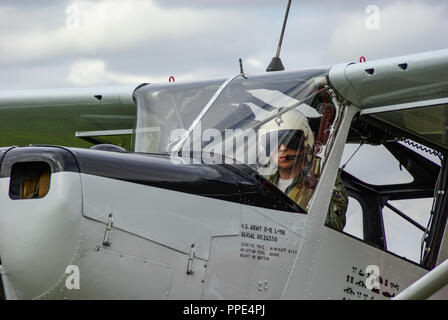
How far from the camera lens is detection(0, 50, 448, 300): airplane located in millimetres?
3986

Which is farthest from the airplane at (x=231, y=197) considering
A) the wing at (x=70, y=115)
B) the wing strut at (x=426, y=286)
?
the wing at (x=70, y=115)

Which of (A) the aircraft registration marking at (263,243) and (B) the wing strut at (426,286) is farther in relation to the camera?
(A) the aircraft registration marking at (263,243)

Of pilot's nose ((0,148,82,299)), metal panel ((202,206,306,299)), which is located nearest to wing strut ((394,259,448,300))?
metal panel ((202,206,306,299))

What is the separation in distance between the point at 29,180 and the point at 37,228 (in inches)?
12.3

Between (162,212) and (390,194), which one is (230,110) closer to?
(162,212)

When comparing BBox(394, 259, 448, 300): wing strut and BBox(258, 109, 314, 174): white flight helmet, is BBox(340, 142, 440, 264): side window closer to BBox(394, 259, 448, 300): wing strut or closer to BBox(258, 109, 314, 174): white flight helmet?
BBox(258, 109, 314, 174): white flight helmet

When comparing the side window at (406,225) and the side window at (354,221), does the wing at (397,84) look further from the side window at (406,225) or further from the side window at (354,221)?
the side window at (406,225)

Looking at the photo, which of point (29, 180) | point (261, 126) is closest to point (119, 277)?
point (29, 180)

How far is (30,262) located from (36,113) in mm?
4136

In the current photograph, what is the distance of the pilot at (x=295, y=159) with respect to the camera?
5039 millimetres

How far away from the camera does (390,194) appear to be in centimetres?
690

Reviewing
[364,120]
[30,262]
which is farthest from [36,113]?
[30,262]

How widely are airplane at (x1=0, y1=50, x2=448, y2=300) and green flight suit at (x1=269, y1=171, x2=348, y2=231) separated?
1.9 inches

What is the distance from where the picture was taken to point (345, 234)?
5340mm
